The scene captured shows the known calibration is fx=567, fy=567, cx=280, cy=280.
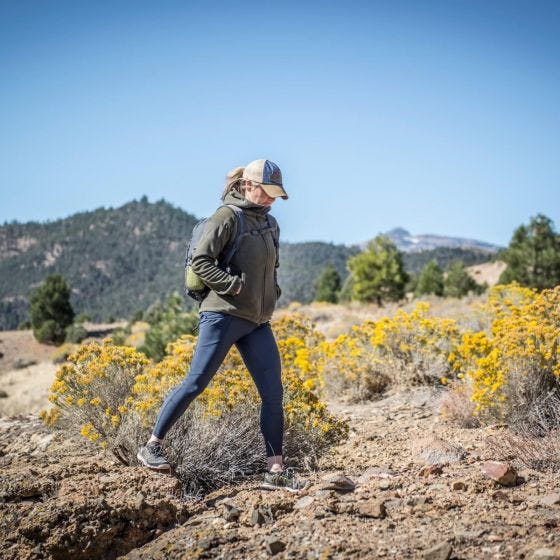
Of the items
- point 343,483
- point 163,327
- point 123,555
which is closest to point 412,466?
point 343,483

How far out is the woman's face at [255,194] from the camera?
11.1 ft

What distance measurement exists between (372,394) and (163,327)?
11.3 meters

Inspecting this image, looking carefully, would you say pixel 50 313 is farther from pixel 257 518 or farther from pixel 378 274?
pixel 257 518

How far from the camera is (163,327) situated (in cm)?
1694

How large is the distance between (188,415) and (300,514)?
1.48 meters

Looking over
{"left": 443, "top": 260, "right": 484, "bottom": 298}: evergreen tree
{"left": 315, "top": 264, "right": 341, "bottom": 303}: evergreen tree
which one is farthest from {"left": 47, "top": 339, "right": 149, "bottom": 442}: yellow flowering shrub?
{"left": 315, "top": 264, "right": 341, "bottom": 303}: evergreen tree

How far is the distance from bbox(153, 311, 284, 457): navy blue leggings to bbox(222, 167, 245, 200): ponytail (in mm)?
784

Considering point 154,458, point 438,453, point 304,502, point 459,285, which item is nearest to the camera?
point 304,502

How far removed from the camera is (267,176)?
336 cm

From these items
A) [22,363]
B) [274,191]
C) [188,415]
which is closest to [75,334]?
[22,363]

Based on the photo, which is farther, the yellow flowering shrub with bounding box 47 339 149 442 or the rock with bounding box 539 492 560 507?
the yellow flowering shrub with bounding box 47 339 149 442

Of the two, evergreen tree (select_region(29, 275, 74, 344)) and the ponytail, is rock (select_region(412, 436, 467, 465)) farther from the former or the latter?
evergreen tree (select_region(29, 275, 74, 344))

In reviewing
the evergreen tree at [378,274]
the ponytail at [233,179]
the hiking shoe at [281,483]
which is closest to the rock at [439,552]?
the hiking shoe at [281,483]

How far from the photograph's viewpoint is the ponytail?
3.51 metres
